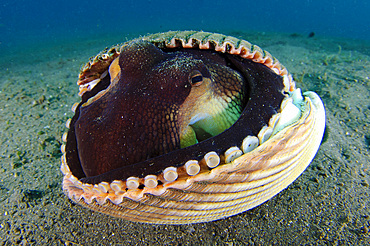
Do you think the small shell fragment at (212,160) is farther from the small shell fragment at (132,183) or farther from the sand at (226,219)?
the sand at (226,219)

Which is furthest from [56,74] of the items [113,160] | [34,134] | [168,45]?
[113,160]

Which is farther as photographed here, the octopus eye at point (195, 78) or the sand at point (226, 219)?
the sand at point (226, 219)

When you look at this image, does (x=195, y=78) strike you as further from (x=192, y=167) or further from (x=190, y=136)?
(x=192, y=167)

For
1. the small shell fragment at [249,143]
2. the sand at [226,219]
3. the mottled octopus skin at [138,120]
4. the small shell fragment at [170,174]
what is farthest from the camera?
the sand at [226,219]

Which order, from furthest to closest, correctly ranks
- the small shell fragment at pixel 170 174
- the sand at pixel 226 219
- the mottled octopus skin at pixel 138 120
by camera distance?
the sand at pixel 226 219 → the mottled octopus skin at pixel 138 120 → the small shell fragment at pixel 170 174

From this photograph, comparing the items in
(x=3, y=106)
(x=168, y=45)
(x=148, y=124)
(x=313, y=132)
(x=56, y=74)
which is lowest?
(x=56, y=74)

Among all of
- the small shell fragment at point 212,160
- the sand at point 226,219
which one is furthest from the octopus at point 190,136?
the sand at point 226,219

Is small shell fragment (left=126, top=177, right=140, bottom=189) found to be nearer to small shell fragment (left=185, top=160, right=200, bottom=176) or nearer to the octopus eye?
small shell fragment (left=185, top=160, right=200, bottom=176)

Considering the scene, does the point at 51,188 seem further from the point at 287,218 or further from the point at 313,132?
the point at 313,132
